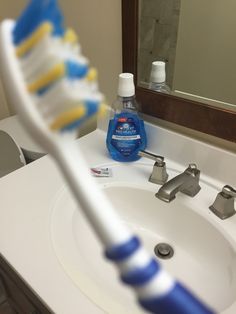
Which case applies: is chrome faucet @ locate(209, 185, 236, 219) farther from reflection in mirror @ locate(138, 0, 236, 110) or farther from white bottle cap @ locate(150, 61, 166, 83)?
white bottle cap @ locate(150, 61, 166, 83)

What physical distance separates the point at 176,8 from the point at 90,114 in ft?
1.71

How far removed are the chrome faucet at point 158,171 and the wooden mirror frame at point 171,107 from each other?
0.11 metres

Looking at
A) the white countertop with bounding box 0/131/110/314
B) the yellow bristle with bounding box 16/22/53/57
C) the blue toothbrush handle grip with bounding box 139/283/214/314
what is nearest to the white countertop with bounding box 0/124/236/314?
the white countertop with bounding box 0/131/110/314

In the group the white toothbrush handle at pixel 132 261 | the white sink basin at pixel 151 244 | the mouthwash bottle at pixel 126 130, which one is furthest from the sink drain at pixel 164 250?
the white toothbrush handle at pixel 132 261

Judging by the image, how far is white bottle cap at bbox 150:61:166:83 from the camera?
27.7 inches

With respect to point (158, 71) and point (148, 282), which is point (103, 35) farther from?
point (148, 282)

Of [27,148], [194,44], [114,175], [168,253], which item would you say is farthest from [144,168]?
[27,148]

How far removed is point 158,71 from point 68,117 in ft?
1.78

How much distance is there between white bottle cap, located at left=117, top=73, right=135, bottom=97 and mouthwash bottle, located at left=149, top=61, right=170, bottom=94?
7 centimetres

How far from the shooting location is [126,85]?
2.24 ft

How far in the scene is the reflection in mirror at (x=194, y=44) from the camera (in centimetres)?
60

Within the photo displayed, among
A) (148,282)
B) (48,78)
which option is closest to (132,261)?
(148,282)

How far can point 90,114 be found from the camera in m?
0.23

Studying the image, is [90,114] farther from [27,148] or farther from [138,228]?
[27,148]
